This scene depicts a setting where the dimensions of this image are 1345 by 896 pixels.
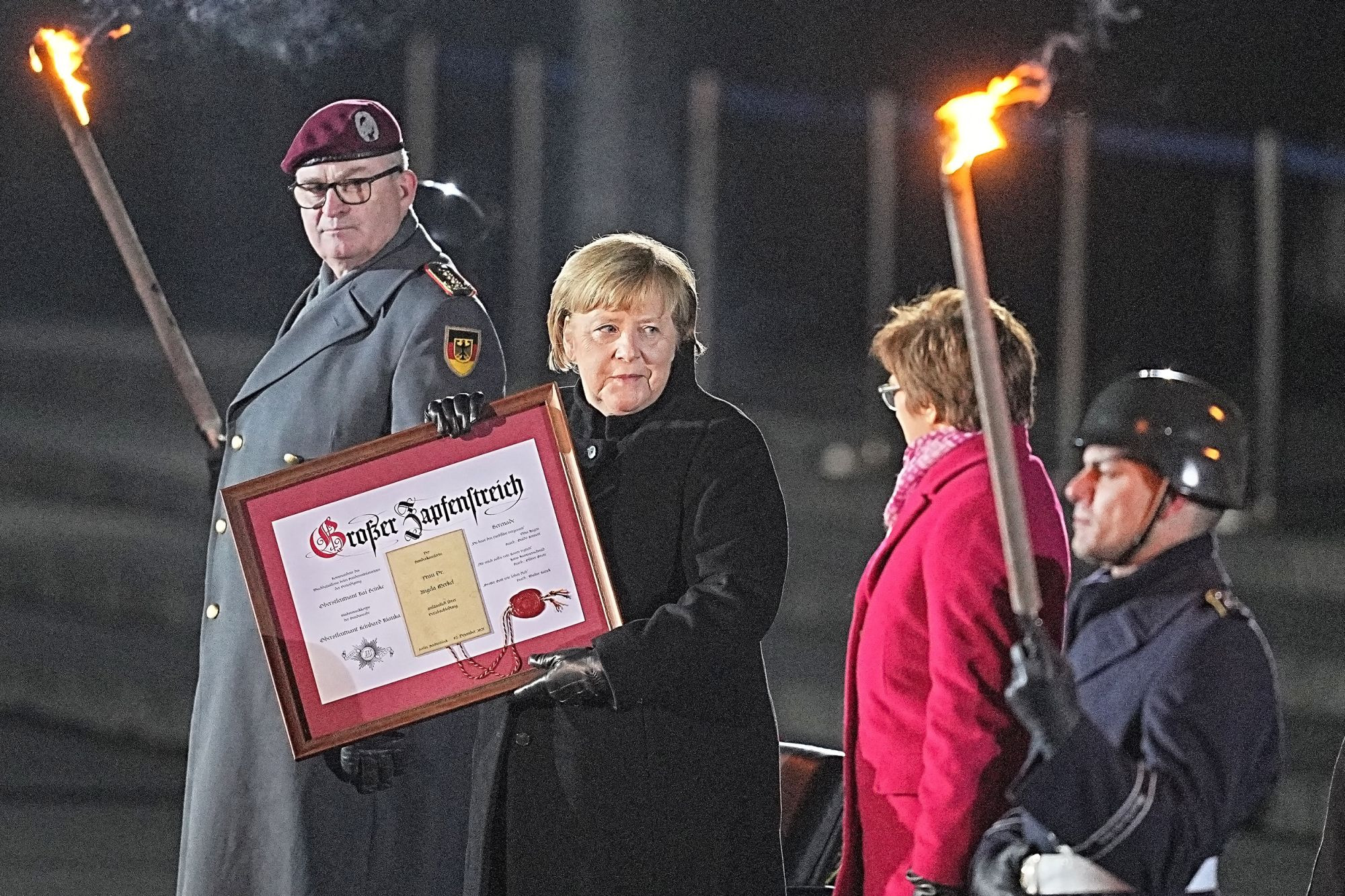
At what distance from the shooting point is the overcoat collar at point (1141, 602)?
252 cm

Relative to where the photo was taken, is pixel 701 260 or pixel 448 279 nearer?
pixel 448 279

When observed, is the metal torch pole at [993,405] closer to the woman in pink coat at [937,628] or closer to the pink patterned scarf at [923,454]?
the woman in pink coat at [937,628]

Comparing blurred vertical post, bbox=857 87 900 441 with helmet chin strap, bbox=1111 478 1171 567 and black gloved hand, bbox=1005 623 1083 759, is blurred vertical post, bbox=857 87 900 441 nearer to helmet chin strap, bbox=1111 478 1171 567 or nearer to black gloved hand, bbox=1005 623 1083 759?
helmet chin strap, bbox=1111 478 1171 567

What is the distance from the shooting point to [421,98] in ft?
23.2

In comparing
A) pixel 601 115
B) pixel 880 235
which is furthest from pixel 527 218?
pixel 880 235

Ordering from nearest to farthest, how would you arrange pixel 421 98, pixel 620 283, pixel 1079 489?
1. pixel 1079 489
2. pixel 620 283
3. pixel 421 98

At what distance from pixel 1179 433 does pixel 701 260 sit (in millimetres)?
5659

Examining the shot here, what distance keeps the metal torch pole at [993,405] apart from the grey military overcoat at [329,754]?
3.92 ft

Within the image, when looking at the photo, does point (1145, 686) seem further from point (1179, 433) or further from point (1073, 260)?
point (1073, 260)

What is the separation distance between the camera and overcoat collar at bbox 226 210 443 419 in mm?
3336

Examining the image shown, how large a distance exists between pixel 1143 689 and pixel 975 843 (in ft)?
1.54

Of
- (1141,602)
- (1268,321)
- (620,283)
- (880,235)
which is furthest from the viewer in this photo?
(880,235)

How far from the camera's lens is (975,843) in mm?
2828

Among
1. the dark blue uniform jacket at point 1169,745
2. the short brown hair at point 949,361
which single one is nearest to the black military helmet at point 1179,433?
the dark blue uniform jacket at point 1169,745
